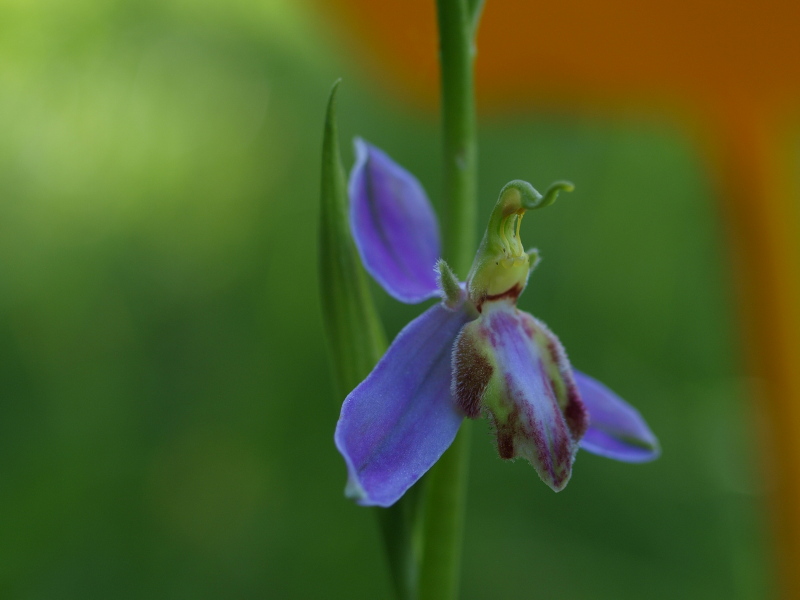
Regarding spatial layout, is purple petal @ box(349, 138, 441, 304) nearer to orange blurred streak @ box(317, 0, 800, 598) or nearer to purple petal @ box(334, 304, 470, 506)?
purple petal @ box(334, 304, 470, 506)

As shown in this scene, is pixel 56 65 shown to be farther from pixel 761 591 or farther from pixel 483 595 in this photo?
pixel 761 591

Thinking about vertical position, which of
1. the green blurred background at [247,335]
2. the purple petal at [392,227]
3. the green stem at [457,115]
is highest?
the green stem at [457,115]

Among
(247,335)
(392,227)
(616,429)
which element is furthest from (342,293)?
(247,335)

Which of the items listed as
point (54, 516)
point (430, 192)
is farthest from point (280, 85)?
point (54, 516)

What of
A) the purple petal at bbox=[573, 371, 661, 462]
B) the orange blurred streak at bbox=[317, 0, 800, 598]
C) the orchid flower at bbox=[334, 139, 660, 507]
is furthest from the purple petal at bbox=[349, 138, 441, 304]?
the orange blurred streak at bbox=[317, 0, 800, 598]

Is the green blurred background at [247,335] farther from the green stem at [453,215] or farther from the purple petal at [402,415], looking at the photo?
the purple petal at [402,415]

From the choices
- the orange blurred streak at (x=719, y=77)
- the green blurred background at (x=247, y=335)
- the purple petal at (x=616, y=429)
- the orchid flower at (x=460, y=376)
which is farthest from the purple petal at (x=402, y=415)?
the green blurred background at (x=247, y=335)
